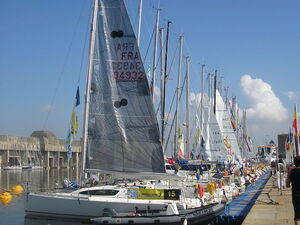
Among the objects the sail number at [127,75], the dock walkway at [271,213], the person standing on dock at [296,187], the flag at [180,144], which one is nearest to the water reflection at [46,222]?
the sail number at [127,75]

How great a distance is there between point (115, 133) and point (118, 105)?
1108 mm

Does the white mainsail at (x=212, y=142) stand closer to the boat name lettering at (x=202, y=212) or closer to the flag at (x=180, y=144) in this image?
the flag at (x=180, y=144)

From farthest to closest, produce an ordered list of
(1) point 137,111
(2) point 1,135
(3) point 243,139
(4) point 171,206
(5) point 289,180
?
(2) point 1,135 < (3) point 243,139 < (1) point 137,111 < (4) point 171,206 < (5) point 289,180

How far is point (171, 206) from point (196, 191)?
3424mm

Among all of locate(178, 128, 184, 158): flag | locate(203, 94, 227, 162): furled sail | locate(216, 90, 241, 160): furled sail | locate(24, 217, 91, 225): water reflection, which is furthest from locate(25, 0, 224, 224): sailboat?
locate(216, 90, 241, 160): furled sail

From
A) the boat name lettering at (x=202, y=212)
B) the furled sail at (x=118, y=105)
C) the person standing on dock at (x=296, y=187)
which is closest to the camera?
the person standing on dock at (x=296, y=187)

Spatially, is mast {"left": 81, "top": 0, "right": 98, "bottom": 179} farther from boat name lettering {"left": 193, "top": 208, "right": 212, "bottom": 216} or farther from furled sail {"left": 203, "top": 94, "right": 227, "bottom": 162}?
furled sail {"left": 203, "top": 94, "right": 227, "bottom": 162}

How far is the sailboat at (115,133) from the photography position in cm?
1656

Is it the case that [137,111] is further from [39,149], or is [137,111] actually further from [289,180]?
[39,149]

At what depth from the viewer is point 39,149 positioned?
11969cm

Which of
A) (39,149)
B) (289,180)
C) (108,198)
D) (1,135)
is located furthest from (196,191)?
(39,149)

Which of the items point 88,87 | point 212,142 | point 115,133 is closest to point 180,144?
point 212,142

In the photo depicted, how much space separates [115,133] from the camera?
1736 centimetres

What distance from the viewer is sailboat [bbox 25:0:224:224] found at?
1656 cm
